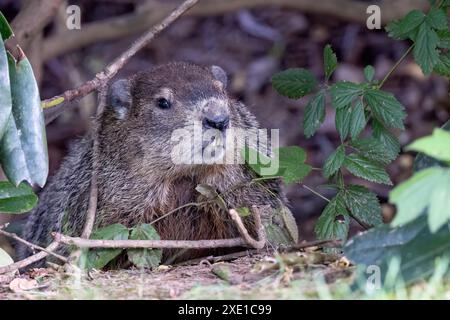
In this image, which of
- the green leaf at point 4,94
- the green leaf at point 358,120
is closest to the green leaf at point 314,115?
the green leaf at point 358,120

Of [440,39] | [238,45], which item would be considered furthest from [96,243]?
[238,45]

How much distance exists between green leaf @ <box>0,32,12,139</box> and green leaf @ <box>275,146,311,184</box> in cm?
122

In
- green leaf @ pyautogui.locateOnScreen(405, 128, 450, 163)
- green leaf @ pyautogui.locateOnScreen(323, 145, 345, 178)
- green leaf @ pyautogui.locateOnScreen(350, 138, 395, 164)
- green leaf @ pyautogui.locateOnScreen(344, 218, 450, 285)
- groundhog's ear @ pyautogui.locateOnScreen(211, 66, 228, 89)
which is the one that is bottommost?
green leaf @ pyautogui.locateOnScreen(344, 218, 450, 285)

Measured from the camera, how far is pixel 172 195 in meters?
4.29

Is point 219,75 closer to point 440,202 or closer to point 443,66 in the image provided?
point 443,66

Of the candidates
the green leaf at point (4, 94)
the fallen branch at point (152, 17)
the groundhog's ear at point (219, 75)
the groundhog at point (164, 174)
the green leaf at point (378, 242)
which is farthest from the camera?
the fallen branch at point (152, 17)

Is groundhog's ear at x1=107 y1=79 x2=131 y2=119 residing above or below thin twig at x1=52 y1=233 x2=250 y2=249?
above

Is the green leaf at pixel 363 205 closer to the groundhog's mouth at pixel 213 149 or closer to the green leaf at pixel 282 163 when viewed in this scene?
the green leaf at pixel 282 163

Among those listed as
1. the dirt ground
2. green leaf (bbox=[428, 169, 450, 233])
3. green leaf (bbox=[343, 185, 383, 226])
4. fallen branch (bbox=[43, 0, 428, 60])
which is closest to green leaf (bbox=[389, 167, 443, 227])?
green leaf (bbox=[428, 169, 450, 233])

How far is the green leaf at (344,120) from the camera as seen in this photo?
3893 mm

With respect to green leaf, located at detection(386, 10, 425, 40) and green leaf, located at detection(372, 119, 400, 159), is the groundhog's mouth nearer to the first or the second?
green leaf, located at detection(372, 119, 400, 159)

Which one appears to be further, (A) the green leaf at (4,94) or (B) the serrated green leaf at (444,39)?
(B) the serrated green leaf at (444,39)

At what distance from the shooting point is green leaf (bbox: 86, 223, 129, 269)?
12.5 ft

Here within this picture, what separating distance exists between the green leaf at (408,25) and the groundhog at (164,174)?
87 cm
